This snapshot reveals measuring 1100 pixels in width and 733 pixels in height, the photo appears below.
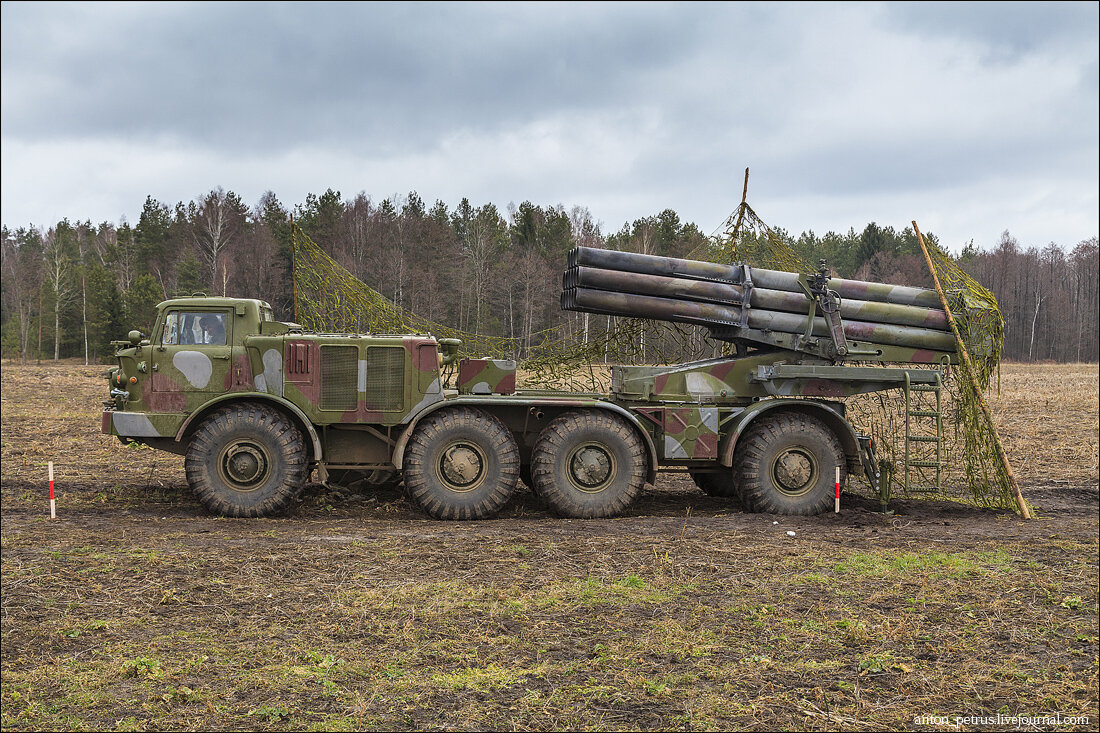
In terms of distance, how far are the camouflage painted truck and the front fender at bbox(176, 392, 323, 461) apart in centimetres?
3

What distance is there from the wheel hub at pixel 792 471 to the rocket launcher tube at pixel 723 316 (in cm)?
166

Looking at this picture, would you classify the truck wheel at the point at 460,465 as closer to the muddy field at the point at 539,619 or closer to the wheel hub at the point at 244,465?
the muddy field at the point at 539,619

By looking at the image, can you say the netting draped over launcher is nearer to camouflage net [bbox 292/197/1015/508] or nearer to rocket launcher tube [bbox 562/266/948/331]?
camouflage net [bbox 292/197/1015/508]

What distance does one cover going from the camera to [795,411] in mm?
12094

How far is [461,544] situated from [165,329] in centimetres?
472

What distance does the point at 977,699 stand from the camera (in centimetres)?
555

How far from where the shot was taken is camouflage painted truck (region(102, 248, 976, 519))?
1112 centimetres

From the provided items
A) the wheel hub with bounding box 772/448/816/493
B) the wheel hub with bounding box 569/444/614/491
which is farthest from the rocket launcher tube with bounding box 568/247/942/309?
the wheel hub with bounding box 569/444/614/491

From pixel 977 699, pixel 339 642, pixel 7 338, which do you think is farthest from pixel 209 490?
pixel 7 338

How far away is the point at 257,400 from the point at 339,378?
105cm

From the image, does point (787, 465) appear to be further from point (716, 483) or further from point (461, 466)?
point (461, 466)

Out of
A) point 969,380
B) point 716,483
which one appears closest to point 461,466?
point 716,483

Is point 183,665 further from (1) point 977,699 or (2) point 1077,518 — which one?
(2) point 1077,518

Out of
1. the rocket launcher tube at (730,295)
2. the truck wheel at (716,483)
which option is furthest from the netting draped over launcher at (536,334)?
the truck wheel at (716,483)
